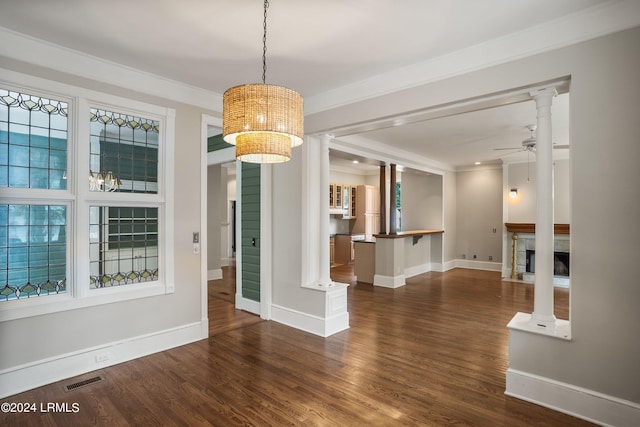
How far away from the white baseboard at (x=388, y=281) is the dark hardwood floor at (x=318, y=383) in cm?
202

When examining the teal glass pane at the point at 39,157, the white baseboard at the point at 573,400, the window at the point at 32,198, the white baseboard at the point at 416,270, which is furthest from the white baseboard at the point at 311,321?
the white baseboard at the point at 416,270

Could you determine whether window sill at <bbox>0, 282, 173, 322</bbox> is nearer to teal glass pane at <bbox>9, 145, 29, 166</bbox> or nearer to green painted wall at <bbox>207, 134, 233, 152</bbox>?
teal glass pane at <bbox>9, 145, 29, 166</bbox>

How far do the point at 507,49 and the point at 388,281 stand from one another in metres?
4.71

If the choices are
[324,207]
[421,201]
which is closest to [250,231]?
[324,207]

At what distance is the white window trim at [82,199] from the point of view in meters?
2.73

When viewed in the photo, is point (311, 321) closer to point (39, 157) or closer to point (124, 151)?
point (124, 151)

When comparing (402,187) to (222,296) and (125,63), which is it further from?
(125,63)

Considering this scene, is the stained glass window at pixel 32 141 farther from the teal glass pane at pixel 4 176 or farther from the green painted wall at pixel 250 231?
the green painted wall at pixel 250 231

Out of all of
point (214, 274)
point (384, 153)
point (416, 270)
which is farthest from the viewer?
point (416, 270)

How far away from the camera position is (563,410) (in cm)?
239

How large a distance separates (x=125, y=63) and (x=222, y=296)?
383 cm

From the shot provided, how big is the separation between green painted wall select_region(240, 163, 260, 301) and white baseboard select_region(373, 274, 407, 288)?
282 centimetres

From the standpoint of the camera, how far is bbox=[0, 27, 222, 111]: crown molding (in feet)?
8.76

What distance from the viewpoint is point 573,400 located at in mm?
2365
